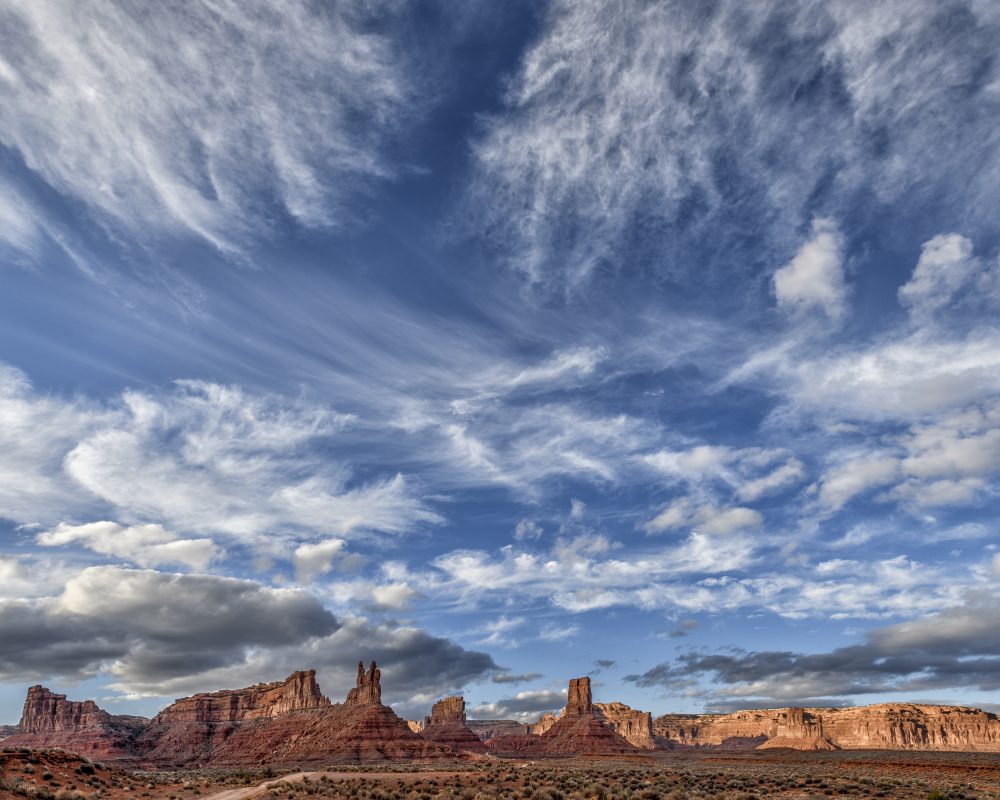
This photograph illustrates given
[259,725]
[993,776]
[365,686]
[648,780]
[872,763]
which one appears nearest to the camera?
[648,780]

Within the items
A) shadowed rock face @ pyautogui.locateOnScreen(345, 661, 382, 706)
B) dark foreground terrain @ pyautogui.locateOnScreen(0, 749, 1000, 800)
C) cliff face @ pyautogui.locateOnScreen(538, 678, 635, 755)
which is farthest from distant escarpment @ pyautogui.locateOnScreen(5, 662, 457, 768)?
dark foreground terrain @ pyautogui.locateOnScreen(0, 749, 1000, 800)

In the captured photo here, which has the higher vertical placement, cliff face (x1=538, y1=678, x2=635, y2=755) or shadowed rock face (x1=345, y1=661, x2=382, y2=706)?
shadowed rock face (x1=345, y1=661, x2=382, y2=706)

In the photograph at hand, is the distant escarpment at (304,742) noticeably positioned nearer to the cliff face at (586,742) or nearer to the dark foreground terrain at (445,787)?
the cliff face at (586,742)

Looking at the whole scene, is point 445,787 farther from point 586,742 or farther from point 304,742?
point 586,742

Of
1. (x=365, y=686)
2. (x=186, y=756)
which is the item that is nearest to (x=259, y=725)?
(x=186, y=756)

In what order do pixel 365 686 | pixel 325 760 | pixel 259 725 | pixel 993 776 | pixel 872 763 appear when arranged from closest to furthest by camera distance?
pixel 993 776 < pixel 872 763 < pixel 325 760 < pixel 365 686 < pixel 259 725

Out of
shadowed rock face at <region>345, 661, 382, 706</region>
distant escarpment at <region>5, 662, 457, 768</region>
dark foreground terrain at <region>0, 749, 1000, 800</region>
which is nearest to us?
dark foreground terrain at <region>0, 749, 1000, 800</region>

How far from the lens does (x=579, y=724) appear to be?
648 feet

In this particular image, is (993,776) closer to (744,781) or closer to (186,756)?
(744,781)

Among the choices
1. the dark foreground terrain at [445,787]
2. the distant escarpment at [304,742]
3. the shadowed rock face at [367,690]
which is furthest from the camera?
the shadowed rock face at [367,690]

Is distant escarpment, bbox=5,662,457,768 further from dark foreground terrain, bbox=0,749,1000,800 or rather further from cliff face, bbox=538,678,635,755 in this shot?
dark foreground terrain, bbox=0,749,1000,800

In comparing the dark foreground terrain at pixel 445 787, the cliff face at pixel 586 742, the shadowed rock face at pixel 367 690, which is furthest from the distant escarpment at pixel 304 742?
the dark foreground terrain at pixel 445 787

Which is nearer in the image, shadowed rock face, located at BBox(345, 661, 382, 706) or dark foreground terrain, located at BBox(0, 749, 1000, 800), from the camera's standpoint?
dark foreground terrain, located at BBox(0, 749, 1000, 800)

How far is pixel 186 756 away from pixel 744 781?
181 m
